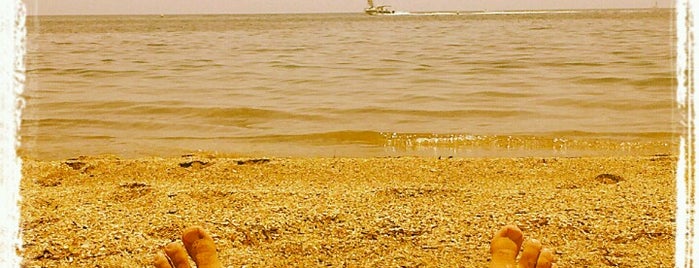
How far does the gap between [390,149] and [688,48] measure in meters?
3.27

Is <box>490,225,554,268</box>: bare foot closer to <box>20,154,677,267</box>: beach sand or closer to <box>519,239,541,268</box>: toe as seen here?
<box>519,239,541,268</box>: toe

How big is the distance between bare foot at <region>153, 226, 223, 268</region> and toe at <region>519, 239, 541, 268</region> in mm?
1296

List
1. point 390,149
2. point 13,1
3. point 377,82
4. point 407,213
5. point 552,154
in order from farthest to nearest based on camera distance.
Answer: point 377,82
point 390,149
point 552,154
point 407,213
point 13,1

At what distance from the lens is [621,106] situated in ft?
25.1

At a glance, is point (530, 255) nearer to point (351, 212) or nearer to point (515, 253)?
point (515, 253)

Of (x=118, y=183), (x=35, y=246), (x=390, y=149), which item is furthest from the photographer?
(x=390, y=149)

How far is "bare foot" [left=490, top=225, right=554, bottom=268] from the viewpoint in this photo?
8.53 feet

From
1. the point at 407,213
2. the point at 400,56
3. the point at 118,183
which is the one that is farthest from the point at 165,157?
the point at 400,56

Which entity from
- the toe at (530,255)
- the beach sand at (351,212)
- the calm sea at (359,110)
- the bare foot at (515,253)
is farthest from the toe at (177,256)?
the calm sea at (359,110)

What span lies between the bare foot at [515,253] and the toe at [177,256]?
129cm

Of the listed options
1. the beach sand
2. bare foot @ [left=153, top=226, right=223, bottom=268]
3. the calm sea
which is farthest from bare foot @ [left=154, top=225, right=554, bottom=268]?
the calm sea

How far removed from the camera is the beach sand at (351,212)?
2.95 m

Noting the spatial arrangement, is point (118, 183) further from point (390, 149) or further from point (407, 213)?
point (390, 149)

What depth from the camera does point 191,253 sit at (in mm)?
2664
